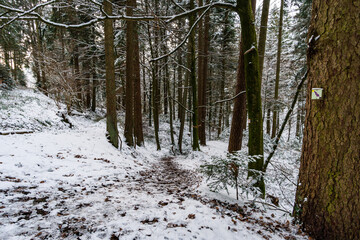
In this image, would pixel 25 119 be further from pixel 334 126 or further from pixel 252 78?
pixel 334 126

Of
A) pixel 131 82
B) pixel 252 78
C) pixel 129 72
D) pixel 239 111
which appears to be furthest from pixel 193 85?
pixel 252 78

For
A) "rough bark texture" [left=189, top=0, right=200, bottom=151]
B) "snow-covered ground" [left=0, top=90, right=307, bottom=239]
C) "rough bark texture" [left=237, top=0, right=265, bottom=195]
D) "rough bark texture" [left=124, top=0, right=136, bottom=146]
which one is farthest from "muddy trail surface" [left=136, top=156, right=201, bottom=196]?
"rough bark texture" [left=189, top=0, right=200, bottom=151]

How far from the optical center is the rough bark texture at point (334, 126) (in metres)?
1.88

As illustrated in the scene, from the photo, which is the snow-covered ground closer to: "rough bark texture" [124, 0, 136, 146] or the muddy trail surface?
the muddy trail surface

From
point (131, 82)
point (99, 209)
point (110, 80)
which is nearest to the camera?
point (99, 209)

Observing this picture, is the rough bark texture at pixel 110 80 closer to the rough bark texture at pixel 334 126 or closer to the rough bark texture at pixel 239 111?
the rough bark texture at pixel 239 111

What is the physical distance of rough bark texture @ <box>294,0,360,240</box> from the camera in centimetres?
188

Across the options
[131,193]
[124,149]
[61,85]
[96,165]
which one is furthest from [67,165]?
[61,85]

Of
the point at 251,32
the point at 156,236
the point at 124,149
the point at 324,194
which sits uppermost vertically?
the point at 251,32

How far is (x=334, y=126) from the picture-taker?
2.00m

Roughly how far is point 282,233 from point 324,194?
78 centimetres

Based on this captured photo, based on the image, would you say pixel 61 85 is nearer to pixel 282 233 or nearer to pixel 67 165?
pixel 67 165

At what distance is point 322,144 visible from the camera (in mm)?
2100

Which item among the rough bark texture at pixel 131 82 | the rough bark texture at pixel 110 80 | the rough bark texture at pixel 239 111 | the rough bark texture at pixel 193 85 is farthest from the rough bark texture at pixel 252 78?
the rough bark texture at pixel 193 85
